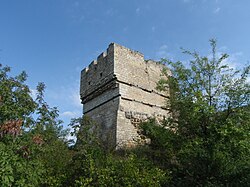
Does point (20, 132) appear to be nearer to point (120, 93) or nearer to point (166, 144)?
point (166, 144)

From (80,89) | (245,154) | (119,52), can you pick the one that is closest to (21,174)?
(245,154)

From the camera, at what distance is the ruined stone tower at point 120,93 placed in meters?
10.4

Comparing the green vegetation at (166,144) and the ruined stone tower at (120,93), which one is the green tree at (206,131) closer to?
the green vegetation at (166,144)

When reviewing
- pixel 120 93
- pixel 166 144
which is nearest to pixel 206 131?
pixel 166 144

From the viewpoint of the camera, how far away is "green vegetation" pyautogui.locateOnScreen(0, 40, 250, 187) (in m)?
4.88

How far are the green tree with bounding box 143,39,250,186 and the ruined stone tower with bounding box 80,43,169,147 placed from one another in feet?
7.25

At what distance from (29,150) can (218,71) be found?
230 inches

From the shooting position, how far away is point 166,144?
26.3 ft

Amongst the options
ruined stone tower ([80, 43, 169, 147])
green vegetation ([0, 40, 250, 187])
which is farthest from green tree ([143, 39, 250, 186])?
ruined stone tower ([80, 43, 169, 147])

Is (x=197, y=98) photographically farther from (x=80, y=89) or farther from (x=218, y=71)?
(x=80, y=89)

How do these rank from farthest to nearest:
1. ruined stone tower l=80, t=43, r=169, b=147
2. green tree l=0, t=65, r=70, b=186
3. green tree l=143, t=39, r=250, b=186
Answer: ruined stone tower l=80, t=43, r=169, b=147 < green tree l=143, t=39, r=250, b=186 < green tree l=0, t=65, r=70, b=186

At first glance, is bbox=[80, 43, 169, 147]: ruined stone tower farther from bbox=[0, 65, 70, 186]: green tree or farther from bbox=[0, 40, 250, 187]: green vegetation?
bbox=[0, 65, 70, 186]: green tree

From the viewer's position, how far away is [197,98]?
280 inches

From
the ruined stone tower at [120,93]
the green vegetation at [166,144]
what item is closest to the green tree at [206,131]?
the green vegetation at [166,144]
